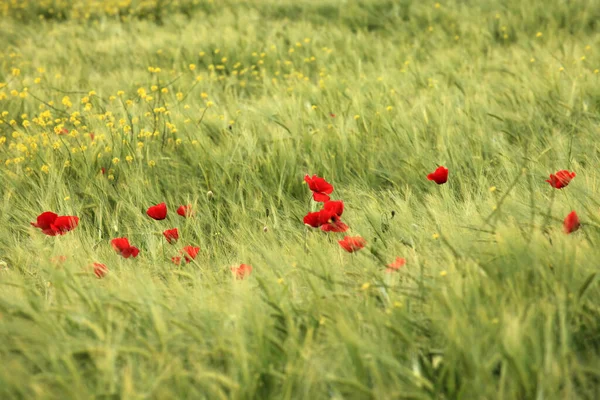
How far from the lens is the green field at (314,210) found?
102cm

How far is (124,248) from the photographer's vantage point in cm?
151

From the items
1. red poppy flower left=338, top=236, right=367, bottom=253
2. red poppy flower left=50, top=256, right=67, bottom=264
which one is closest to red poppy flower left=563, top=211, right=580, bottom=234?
red poppy flower left=338, top=236, right=367, bottom=253

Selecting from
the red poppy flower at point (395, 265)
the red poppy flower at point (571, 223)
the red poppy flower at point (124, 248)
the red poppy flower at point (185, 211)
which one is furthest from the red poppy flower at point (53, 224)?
the red poppy flower at point (571, 223)

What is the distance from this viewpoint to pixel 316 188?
5.42 ft

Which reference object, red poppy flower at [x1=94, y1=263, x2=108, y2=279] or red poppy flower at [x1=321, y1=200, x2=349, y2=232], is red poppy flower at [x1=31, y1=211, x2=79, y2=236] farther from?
red poppy flower at [x1=321, y1=200, x2=349, y2=232]

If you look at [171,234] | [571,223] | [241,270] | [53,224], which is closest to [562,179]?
[571,223]

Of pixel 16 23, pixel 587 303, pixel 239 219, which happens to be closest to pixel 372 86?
pixel 239 219

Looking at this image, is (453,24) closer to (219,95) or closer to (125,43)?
(219,95)

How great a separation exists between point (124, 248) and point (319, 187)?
1.93 feet

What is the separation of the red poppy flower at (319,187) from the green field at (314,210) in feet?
0.40

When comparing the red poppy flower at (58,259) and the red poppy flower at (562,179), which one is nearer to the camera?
the red poppy flower at (58,259)

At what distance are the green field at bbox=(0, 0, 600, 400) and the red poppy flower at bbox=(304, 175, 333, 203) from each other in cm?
12

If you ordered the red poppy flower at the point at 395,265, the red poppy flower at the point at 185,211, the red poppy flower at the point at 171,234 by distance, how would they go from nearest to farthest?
the red poppy flower at the point at 395,265
the red poppy flower at the point at 171,234
the red poppy flower at the point at 185,211

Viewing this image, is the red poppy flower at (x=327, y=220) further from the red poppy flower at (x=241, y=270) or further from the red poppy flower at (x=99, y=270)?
the red poppy flower at (x=99, y=270)
